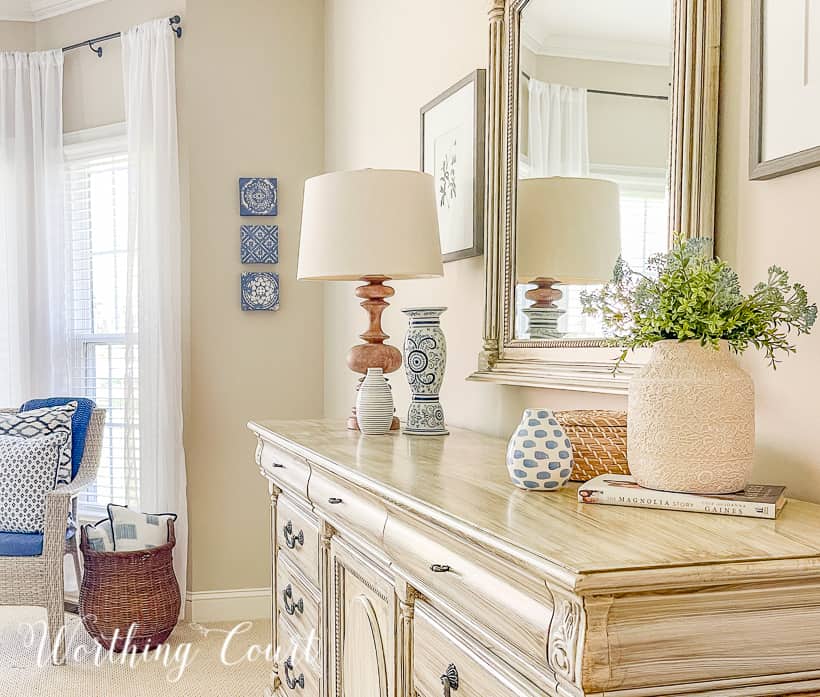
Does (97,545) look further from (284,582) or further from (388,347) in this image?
(388,347)

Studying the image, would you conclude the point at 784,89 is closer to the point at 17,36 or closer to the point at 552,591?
the point at 552,591

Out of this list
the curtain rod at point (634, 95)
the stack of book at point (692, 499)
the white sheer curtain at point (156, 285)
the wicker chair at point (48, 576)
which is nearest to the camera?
the stack of book at point (692, 499)

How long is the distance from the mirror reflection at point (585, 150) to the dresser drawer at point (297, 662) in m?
0.90

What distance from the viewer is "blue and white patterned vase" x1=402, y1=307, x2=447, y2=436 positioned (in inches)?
90.9

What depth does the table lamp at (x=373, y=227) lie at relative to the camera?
233cm

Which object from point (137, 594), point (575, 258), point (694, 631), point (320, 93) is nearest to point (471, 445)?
point (575, 258)

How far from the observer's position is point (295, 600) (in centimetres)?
238

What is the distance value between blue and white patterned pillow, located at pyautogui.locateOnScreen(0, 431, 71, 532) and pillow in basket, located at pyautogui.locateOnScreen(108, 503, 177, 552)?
0.98ft

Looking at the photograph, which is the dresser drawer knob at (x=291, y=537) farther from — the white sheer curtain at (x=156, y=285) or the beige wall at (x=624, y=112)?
the white sheer curtain at (x=156, y=285)

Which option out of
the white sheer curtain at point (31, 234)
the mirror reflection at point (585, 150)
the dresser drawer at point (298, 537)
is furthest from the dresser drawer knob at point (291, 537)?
the white sheer curtain at point (31, 234)

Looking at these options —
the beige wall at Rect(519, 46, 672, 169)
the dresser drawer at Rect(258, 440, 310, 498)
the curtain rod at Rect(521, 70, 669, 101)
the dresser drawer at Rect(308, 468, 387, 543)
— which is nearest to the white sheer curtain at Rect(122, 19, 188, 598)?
the dresser drawer at Rect(258, 440, 310, 498)

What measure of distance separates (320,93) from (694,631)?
350cm

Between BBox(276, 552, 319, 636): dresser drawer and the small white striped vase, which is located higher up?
the small white striped vase

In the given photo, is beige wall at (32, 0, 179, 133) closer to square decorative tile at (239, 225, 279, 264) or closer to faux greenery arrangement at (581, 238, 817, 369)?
square decorative tile at (239, 225, 279, 264)
